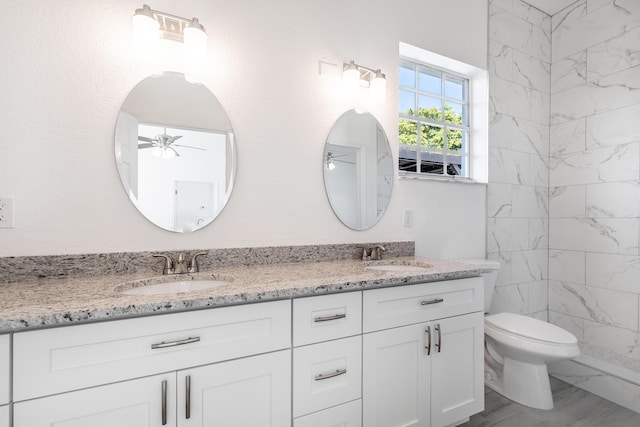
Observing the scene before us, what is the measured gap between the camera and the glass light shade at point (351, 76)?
1.84 meters

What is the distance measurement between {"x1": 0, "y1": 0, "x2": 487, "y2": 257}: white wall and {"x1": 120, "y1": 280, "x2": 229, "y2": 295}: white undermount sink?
220 millimetres

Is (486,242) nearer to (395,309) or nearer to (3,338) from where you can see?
(395,309)

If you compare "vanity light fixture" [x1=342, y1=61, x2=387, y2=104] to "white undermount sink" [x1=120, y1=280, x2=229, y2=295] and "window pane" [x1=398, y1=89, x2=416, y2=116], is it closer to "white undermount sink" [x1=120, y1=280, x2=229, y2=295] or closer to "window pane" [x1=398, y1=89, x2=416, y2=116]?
"window pane" [x1=398, y1=89, x2=416, y2=116]

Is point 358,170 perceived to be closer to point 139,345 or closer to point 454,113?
point 454,113

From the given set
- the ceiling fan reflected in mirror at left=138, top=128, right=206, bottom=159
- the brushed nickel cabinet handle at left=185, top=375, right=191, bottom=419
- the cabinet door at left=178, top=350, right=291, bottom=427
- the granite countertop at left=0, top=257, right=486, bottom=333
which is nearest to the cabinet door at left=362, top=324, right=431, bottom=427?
the granite countertop at left=0, top=257, right=486, bottom=333

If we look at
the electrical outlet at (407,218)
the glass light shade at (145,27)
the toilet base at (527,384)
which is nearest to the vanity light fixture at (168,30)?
the glass light shade at (145,27)

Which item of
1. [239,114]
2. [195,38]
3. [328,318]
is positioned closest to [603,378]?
[328,318]

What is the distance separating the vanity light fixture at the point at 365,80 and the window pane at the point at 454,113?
0.74 meters

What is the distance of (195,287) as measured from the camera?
4.36 ft

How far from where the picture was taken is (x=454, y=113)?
250 centimetres

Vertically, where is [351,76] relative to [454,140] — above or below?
above

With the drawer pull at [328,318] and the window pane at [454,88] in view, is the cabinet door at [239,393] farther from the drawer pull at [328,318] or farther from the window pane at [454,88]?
the window pane at [454,88]

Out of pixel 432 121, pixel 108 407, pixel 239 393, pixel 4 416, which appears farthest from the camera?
pixel 432 121

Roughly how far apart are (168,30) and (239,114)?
455mm
